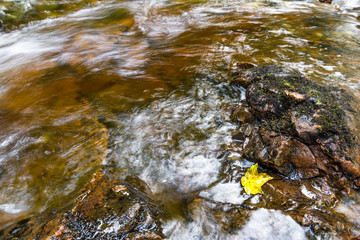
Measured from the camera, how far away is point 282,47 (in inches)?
245

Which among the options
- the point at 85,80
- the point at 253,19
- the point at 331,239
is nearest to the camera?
the point at 331,239

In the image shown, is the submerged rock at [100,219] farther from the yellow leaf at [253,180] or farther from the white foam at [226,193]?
the yellow leaf at [253,180]

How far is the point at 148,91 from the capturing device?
4.83 meters

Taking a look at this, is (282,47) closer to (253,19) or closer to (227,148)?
(253,19)

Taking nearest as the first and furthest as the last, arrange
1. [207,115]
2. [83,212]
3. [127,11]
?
1. [83,212]
2. [207,115]
3. [127,11]

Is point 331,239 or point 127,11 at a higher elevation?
point 127,11

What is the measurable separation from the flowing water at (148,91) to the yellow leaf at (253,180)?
129 mm

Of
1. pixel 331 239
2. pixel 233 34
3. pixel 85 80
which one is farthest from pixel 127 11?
pixel 331 239

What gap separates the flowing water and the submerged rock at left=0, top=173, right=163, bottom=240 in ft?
0.77

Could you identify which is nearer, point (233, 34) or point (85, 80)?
point (85, 80)

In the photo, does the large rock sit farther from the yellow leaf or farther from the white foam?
the white foam

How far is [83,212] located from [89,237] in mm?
327

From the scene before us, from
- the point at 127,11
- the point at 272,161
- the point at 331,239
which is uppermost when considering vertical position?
the point at 127,11

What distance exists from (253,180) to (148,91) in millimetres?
3005
